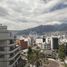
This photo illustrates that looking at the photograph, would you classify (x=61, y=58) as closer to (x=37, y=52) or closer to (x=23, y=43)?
(x=37, y=52)

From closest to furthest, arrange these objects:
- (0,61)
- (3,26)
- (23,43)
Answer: (0,61) → (3,26) → (23,43)

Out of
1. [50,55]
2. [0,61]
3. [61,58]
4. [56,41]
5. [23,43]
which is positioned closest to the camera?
[0,61]

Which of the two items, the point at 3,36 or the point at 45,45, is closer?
the point at 3,36

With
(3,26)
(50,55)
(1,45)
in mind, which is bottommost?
(50,55)

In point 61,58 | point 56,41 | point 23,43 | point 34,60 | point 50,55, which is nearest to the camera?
point 34,60

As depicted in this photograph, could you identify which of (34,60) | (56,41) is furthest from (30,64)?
(56,41)

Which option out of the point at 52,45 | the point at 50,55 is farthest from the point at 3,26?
the point at 52,45

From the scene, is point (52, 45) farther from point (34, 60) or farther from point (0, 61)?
point (0, 61)

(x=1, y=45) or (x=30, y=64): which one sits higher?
(x=1, y=45)

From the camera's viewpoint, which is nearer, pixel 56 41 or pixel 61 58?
pixel 61 58
